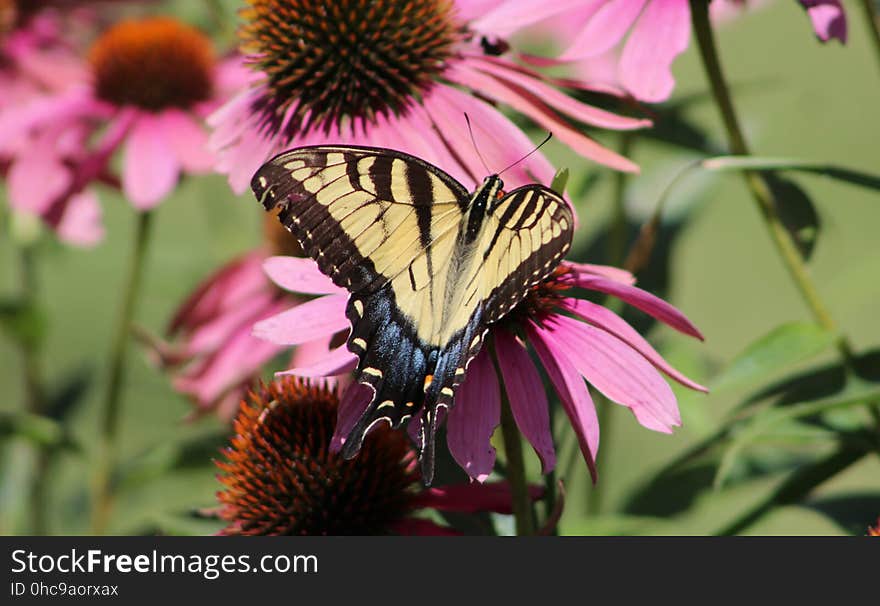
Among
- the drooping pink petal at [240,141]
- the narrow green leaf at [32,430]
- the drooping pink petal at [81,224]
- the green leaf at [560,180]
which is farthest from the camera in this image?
the drooping pink petal at [81,224]

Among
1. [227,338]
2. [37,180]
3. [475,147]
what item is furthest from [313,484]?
[37,180]

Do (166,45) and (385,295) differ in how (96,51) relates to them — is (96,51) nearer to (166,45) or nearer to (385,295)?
(166,45)

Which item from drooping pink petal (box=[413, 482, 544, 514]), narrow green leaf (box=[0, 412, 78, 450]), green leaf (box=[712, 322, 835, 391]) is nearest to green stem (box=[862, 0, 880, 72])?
green leaf (box=[712, 322, 835, 391])

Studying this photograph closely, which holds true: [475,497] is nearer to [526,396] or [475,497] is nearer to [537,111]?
[526,396]

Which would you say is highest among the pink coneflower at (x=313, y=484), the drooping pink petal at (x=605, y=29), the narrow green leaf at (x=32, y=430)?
the drooping pink petal at (x=605, y=29)

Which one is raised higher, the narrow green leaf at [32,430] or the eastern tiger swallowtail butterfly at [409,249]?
the narrow green leaf at [32,430]

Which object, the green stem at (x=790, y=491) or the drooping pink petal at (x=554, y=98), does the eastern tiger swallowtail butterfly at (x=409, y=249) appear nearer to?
the drooping pink petal at (x=554, y=98)

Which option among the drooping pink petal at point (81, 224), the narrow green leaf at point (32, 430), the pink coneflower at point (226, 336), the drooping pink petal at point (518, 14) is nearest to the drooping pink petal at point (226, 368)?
the pink coneflower at point (226, 336)
